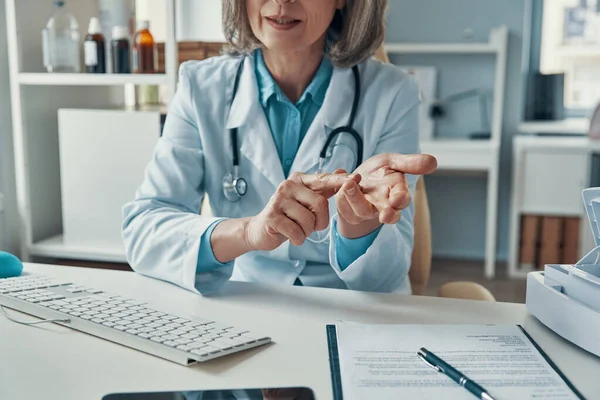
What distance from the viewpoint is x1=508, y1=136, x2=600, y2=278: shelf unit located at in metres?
3.20

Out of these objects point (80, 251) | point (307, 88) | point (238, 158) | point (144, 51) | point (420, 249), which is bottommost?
point (80, 251)

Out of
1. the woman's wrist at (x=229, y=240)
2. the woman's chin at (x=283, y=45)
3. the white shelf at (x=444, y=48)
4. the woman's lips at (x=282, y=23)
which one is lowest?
the woman's wrist at (x=229, y=240)

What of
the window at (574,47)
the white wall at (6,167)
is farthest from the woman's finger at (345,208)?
the window at (574,47)

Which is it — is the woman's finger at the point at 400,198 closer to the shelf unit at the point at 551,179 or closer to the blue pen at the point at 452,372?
the blue pen at the point at 452,372

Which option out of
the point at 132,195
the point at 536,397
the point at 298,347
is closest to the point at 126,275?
the point at 298,347

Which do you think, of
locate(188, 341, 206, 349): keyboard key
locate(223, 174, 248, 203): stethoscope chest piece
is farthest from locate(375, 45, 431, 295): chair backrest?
locate(188, 341, 206, 349): keyboard key

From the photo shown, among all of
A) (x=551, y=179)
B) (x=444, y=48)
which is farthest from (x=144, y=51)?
(x=551, y=179)

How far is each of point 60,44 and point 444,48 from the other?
203 cm

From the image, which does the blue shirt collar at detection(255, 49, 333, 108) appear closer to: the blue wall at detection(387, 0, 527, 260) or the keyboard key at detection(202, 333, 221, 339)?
the keyboard key at detection(202, 333, 221, 339)

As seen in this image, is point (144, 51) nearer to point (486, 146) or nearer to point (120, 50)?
point (120, 50)

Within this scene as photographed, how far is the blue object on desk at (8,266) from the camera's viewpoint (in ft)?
3.59

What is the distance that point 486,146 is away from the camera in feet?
10.6

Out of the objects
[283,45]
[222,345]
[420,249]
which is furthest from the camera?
[420,249]

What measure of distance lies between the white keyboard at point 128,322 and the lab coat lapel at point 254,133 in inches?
15.7
